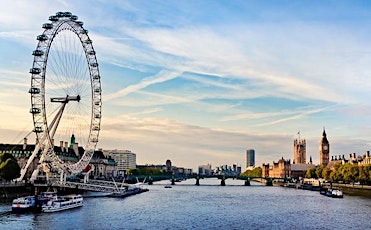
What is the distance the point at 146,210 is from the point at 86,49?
877 inches

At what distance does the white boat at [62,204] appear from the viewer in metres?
58.1

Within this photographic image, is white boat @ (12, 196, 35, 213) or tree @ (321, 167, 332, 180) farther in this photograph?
tree @ (321, 167, 332, 180)

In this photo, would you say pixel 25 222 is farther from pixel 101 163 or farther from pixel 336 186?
pixel 101 163

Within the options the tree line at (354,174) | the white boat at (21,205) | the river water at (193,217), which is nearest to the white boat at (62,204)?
the river water at (193,217)

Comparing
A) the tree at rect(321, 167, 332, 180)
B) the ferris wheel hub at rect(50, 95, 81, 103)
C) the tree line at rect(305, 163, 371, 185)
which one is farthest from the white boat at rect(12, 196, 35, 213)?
the tree at rect(321, 167, 332, 180)

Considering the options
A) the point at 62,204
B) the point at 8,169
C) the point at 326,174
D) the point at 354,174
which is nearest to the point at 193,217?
the point at 62,204

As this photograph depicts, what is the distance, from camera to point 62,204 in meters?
61.0

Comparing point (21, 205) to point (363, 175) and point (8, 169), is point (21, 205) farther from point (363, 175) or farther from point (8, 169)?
point (363, 175)

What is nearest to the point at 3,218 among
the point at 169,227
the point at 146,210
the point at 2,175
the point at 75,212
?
the point at 75,212

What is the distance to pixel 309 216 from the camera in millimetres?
60875

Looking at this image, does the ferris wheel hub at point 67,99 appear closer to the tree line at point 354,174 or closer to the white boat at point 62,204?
the white boat at point 62,204

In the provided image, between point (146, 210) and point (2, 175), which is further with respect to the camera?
point (2, 175)

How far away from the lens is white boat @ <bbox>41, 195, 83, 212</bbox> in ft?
190

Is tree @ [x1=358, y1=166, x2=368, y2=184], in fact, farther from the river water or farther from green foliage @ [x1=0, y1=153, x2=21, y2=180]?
green foliage @ [x1=0, y1=153, x2=21, y2=180]
